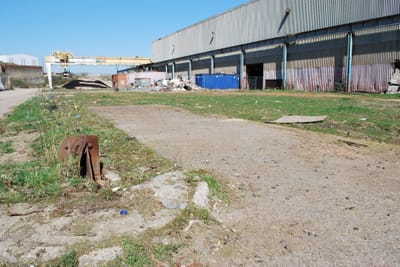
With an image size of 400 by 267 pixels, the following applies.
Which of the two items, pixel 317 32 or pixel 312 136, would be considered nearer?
pixel 312 136

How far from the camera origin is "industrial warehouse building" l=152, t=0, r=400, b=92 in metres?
21.4

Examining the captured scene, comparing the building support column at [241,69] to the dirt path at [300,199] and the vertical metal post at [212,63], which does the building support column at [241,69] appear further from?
the dirt path at [300,199]

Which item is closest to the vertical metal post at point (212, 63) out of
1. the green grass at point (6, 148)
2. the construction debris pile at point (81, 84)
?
the construction debris pile at point (81, 84)

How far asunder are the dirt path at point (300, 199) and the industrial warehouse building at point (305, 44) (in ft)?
59.3

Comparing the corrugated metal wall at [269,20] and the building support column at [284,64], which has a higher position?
the corrugated metal wall at [269,20]

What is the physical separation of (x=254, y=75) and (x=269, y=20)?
20.8ft

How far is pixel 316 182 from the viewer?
405cm

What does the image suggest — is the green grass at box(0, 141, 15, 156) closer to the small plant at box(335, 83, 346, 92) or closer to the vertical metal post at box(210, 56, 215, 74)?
the small plant at box(335, 83, 346, 92)

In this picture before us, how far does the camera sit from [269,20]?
1228 inches

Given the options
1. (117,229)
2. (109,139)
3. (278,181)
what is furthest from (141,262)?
(109,139)

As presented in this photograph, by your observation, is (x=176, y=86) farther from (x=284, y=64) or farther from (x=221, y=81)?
(x=284, y=64)

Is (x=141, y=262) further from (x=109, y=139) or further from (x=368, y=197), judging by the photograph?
(x=109, y=139)

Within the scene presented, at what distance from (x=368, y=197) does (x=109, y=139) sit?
4.83 meters

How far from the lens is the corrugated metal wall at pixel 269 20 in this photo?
22.5 metres
